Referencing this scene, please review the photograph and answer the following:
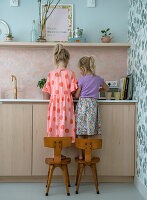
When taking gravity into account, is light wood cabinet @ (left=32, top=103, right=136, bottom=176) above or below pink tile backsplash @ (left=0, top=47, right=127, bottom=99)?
below

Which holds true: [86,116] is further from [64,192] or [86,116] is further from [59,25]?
[59,25]

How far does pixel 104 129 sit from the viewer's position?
10.2 feet

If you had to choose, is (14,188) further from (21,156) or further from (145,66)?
(145,66)

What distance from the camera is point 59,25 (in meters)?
3.62

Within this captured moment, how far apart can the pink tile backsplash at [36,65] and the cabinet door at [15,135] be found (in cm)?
61

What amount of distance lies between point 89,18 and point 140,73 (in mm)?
1183

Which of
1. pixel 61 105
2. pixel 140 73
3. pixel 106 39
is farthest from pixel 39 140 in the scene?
pixel 106 39

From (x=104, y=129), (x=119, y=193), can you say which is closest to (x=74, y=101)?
(x=104, y=129)

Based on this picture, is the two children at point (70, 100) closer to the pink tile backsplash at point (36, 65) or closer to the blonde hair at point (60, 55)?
the blonde hair at point (60, 55)

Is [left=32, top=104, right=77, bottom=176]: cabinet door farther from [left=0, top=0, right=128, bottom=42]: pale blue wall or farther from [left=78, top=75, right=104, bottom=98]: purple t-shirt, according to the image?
[left=0, top=0, right=128, bottom=42]: pale blue wall

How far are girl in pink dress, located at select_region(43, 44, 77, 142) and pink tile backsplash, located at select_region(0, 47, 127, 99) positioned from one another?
70 centimetres

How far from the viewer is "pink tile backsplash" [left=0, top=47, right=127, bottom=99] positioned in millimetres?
3650

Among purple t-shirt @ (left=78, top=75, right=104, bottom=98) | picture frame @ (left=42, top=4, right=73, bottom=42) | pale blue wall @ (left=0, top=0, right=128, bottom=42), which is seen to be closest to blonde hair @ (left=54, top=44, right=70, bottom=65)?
purple t-shirt @ (left=78, top=75, right=104, bottom=98)

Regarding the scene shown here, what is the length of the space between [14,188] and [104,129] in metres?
1.15
